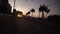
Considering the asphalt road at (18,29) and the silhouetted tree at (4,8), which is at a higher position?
the silhouetted tree at (4,8)

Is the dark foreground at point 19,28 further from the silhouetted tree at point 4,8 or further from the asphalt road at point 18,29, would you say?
the silhouetted tree at point 4,8

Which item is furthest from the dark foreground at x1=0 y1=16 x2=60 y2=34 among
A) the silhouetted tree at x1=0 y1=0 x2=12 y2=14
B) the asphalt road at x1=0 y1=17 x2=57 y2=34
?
the silhouetted tree at x1=0 y1=0 x2=12 y2=14

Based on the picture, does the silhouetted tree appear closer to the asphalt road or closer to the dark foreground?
the dark foreground

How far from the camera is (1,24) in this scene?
74.0ft

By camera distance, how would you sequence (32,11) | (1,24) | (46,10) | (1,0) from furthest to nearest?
(32,11)
(46,10)
(1,0)
(1,24)

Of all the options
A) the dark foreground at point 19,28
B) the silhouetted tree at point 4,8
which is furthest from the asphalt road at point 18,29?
the silhouetted tree at point 4,8

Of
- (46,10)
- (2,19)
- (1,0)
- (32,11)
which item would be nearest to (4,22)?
(2,19)

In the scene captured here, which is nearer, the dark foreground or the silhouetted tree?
the dark foreground

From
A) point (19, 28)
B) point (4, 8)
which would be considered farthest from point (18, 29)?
point (4, 8)

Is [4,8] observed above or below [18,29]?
above

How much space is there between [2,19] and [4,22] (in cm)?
64

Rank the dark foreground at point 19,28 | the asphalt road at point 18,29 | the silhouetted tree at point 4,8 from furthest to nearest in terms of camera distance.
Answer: the silhouetted tree at point 4,8
the dark foreground at point 19,28
the asphalt road at point 18,29

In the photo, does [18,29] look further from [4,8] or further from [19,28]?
[4,8]

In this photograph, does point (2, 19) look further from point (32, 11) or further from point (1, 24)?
point (32, 11)
